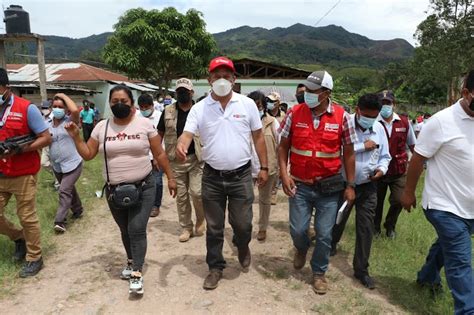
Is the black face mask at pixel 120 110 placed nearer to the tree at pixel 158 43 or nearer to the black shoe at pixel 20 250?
the black shoe at pixel 20 250

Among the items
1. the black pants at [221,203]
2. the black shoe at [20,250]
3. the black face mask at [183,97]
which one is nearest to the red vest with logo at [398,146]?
the black pants at [221,203]

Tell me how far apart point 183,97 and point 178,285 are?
7.32 feet

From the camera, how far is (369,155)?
4031 millimetres

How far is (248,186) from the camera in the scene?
3811mm

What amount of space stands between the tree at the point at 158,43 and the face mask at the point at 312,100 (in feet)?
53.1

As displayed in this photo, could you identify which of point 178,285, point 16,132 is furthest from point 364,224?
point 16,132

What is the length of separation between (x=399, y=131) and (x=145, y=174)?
3.08 m

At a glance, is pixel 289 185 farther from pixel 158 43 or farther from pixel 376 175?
pixel 158 43

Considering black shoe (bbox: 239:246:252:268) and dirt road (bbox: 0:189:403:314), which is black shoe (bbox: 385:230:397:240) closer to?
dirt road (bbox: 0:189:403:314)

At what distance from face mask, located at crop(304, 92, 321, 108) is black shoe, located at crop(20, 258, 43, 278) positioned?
3.21 m

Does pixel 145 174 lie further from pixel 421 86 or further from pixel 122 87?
pixel 421 86

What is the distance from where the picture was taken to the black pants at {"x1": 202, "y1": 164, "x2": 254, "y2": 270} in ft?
12.3

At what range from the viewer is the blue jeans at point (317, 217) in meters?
3.68

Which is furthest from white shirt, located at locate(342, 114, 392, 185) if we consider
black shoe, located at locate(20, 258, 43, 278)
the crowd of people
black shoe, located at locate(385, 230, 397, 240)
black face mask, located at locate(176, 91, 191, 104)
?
black shoe, located at locate(20, 258, 43, 278)
